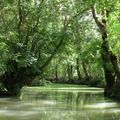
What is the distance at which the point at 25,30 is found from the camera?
2958 centimetres

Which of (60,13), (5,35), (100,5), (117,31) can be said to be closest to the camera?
(100,5)

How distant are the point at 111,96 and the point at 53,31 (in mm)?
6759

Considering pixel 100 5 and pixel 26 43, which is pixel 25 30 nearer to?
pixel 26 43

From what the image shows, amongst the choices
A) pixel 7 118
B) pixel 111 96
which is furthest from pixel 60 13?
Answer: pixel 7 118

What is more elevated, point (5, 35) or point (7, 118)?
point (5, 35)

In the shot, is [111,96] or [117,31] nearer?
[117,31]

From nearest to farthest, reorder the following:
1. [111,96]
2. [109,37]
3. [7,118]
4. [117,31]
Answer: [7,118], [117,31], [109,37], [111,96]

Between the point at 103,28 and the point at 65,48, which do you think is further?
the point at 65,48

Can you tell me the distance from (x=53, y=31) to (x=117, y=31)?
1159cm

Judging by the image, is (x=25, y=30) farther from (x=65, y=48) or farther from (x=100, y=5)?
(x=100, y=5)

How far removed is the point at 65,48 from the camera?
30.8 m

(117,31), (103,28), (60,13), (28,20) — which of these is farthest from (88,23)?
(117,31)

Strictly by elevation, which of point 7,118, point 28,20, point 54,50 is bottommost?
point 7,118

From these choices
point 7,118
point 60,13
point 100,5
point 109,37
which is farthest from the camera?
point 60,13
